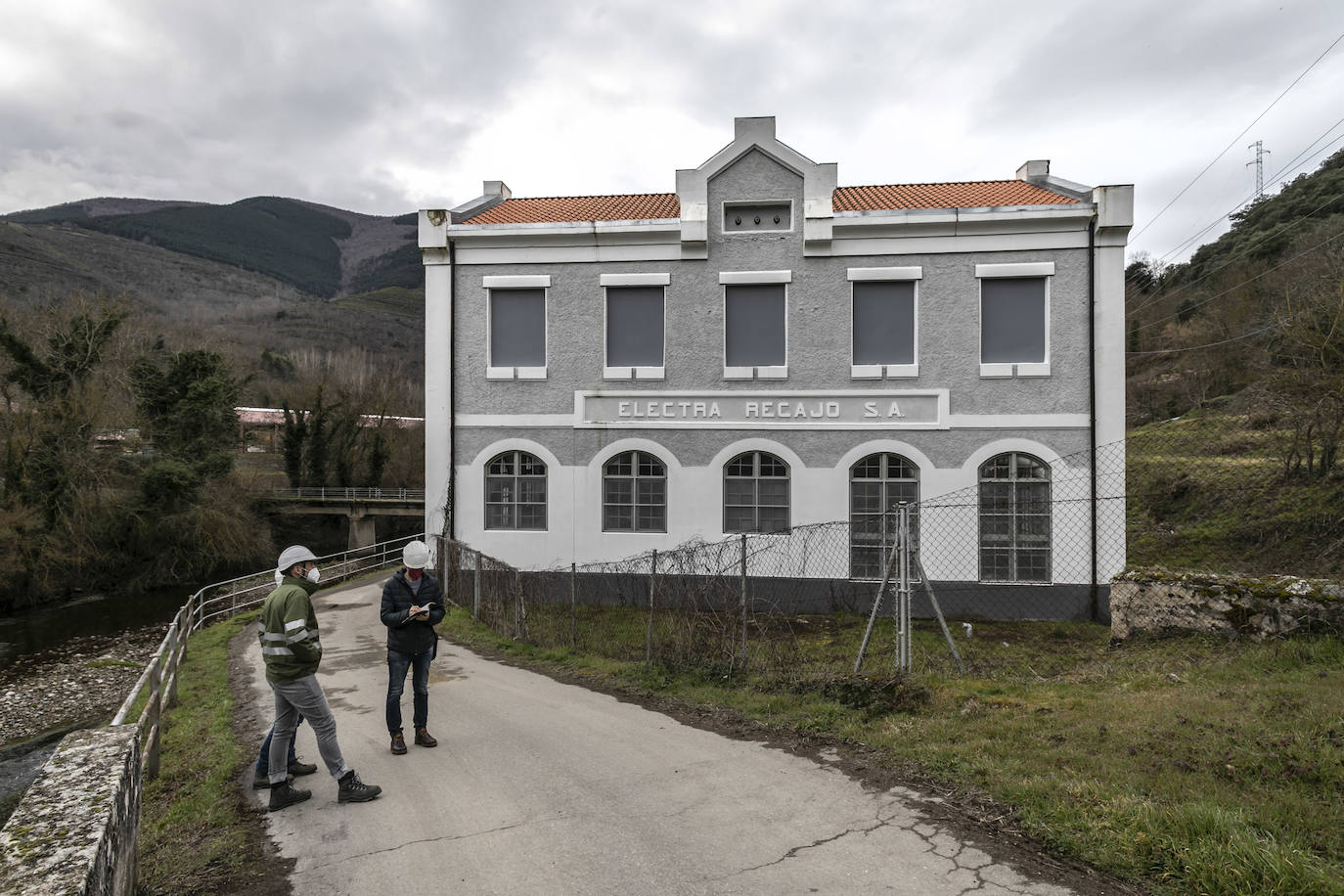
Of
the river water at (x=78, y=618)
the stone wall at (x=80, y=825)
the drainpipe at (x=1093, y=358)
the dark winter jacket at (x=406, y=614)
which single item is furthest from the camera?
the river water at (x=78, y=618)

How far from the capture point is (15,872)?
10.4 ft

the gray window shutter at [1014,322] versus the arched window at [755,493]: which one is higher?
the gray window shutter at [1014,322]

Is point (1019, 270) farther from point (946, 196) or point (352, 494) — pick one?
point (352, 494)

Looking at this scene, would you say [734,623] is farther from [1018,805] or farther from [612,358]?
[612,358]

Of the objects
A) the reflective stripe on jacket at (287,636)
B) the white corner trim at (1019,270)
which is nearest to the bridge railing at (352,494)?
the white corner trim at (1019,270)

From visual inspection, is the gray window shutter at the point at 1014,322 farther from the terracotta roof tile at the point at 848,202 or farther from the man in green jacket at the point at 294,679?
the man in green jacket at the point at 294,679

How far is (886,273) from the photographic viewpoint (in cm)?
1620

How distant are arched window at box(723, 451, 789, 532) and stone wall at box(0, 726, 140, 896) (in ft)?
41.7

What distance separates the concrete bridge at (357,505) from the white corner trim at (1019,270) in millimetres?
33114

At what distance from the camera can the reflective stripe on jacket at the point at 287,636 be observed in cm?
598

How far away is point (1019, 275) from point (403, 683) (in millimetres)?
13755

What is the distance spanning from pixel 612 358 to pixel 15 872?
14451 millimetres

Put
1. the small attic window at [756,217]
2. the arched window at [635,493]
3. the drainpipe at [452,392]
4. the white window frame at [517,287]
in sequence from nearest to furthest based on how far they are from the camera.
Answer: the small attic window at [756,217] → the arched window at [635,493] → the white window frame at [517,287] → the drainpipe at [452,392]

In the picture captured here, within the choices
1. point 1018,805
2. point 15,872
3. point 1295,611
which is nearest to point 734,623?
point 1018,805
